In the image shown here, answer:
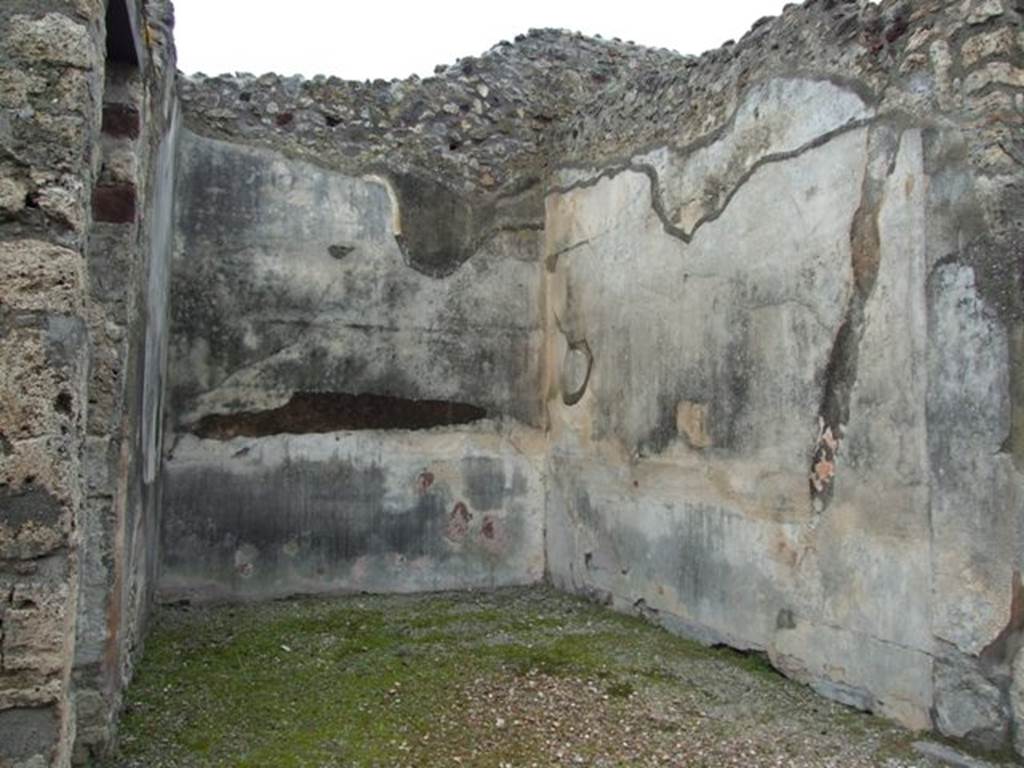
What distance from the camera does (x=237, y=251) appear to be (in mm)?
4391

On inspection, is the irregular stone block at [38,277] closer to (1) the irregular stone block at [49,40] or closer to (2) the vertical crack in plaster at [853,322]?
(1) the irregular stone block at [49,40]

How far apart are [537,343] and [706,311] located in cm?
142

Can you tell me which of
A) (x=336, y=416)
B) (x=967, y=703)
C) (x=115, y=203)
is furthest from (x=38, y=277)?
(x=336, y=416)

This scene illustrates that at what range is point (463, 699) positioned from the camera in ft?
9.81

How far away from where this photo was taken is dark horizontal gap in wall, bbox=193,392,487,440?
14.1 feet

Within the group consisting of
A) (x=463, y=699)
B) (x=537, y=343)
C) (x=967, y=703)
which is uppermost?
(x=537, y=343)

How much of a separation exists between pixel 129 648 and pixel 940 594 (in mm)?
2543

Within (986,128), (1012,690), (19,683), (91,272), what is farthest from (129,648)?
(986,128)

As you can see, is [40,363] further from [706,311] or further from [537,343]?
[537,343]

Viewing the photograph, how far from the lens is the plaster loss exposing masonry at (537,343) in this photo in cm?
169

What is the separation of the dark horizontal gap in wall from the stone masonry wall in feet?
0.07

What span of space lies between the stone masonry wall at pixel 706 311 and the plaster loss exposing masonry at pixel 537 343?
0.04 ft

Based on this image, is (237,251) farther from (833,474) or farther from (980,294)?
(980,294)

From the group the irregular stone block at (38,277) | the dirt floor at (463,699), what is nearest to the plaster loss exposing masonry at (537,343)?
the irregular stone block at (38,277)
